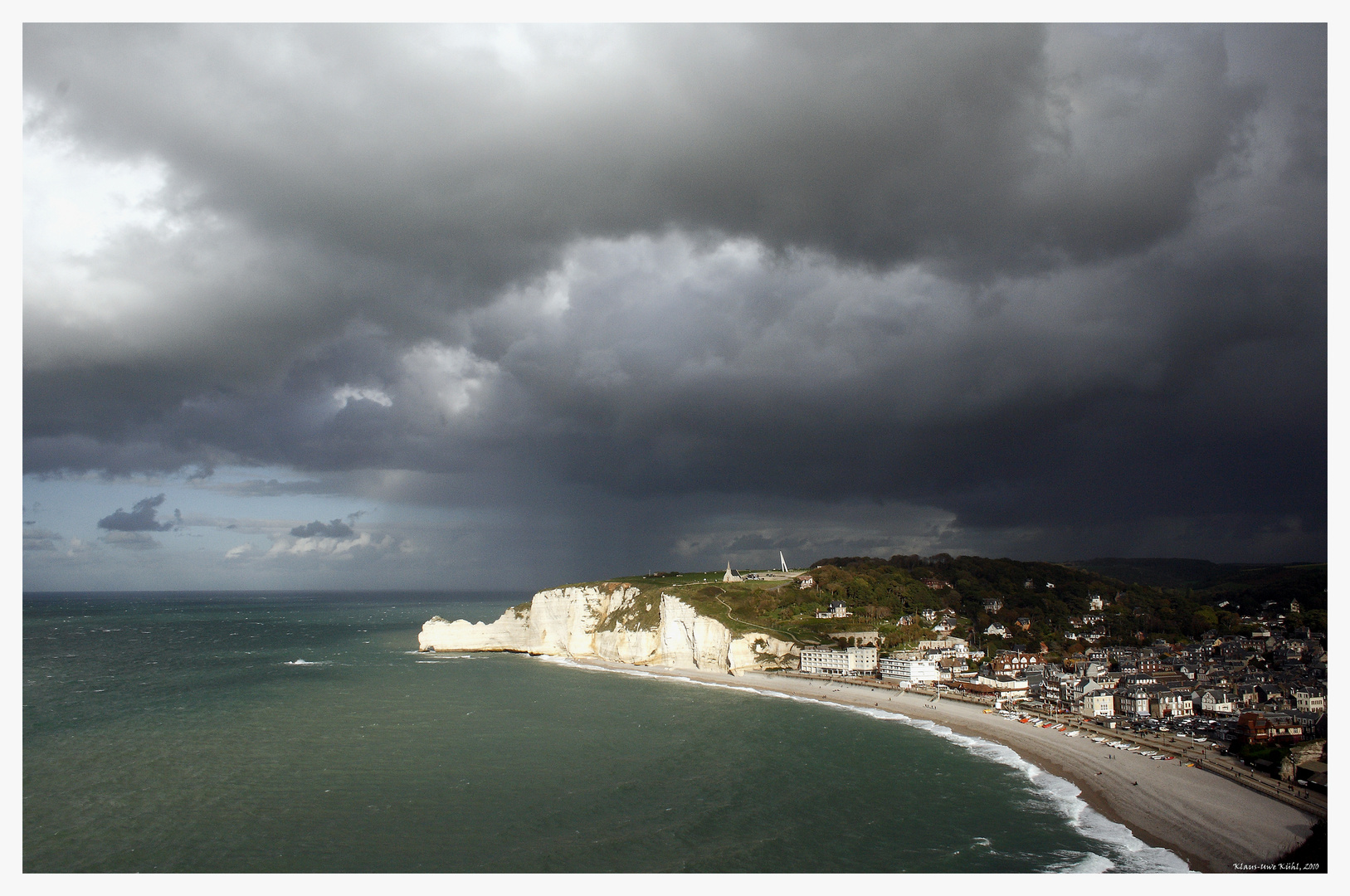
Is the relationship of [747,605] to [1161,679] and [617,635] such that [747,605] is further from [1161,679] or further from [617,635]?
[1161,679]

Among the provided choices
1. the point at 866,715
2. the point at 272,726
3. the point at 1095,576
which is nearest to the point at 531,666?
the point at 272,726

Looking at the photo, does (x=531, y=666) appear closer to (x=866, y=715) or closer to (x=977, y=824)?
(x=866, y=715)

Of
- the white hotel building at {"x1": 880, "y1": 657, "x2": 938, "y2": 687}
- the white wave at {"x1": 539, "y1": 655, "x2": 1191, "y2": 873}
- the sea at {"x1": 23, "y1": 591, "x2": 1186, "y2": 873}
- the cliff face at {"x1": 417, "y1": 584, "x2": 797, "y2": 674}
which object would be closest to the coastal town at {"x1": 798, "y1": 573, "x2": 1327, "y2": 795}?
the white hotel building at {"x1": 880, "y1": 657, "x2": 938, "y2": 687}

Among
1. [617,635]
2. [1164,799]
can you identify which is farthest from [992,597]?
[1164,799]

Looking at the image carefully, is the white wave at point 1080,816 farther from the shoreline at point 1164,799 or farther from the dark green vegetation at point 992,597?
the dark green vegetation at point 992,597

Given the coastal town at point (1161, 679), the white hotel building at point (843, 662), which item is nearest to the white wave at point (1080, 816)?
the coastal town at point (1161, 679)
